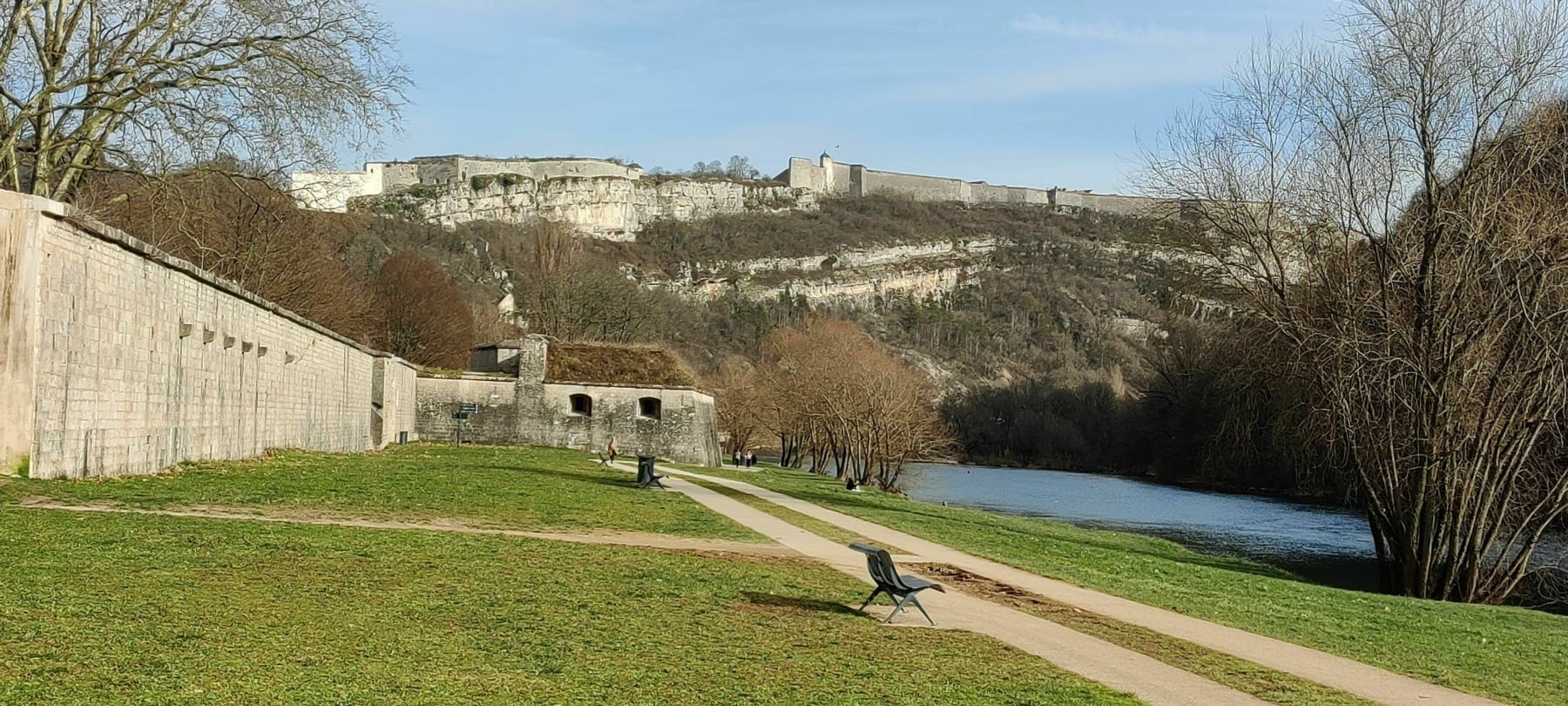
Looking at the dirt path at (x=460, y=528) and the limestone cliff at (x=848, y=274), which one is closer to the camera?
the dirt path at (x=460, y=528)

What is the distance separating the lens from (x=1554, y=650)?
1320 cm

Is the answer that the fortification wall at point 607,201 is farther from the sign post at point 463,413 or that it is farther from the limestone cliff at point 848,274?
the sign post at point 463,413

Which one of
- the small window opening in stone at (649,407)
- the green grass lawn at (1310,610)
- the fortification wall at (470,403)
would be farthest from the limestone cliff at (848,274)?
the green grass lawn at (1310,610)

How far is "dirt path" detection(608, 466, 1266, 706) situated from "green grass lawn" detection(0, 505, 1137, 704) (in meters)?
0.36

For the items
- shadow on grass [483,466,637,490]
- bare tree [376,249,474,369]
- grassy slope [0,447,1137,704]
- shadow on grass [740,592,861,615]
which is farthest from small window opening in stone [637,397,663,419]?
shadow on grass [740,592,861,615]

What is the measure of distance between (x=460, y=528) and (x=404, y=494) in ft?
12.6

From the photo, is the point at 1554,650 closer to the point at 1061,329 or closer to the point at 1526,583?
the point at 1526,583

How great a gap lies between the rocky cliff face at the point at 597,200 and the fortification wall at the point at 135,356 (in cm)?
10727

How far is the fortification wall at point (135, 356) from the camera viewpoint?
42.7ft

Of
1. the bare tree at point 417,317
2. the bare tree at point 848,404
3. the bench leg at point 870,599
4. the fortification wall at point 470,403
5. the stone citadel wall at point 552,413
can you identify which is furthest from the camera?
the bare tree at point 417,317

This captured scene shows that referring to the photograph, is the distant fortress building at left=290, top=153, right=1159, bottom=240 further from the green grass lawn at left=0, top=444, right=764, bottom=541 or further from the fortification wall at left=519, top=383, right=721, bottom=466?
the green grass lawn at left=0, top=444, right=764, bottom=541

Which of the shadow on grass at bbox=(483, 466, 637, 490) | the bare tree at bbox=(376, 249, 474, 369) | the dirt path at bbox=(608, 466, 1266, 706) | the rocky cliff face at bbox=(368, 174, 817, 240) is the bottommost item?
the dirt path at bbox=(608, 466, 1266, 706)

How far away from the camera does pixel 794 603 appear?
1013 cm

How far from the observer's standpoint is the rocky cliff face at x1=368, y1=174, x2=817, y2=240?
134 metres
